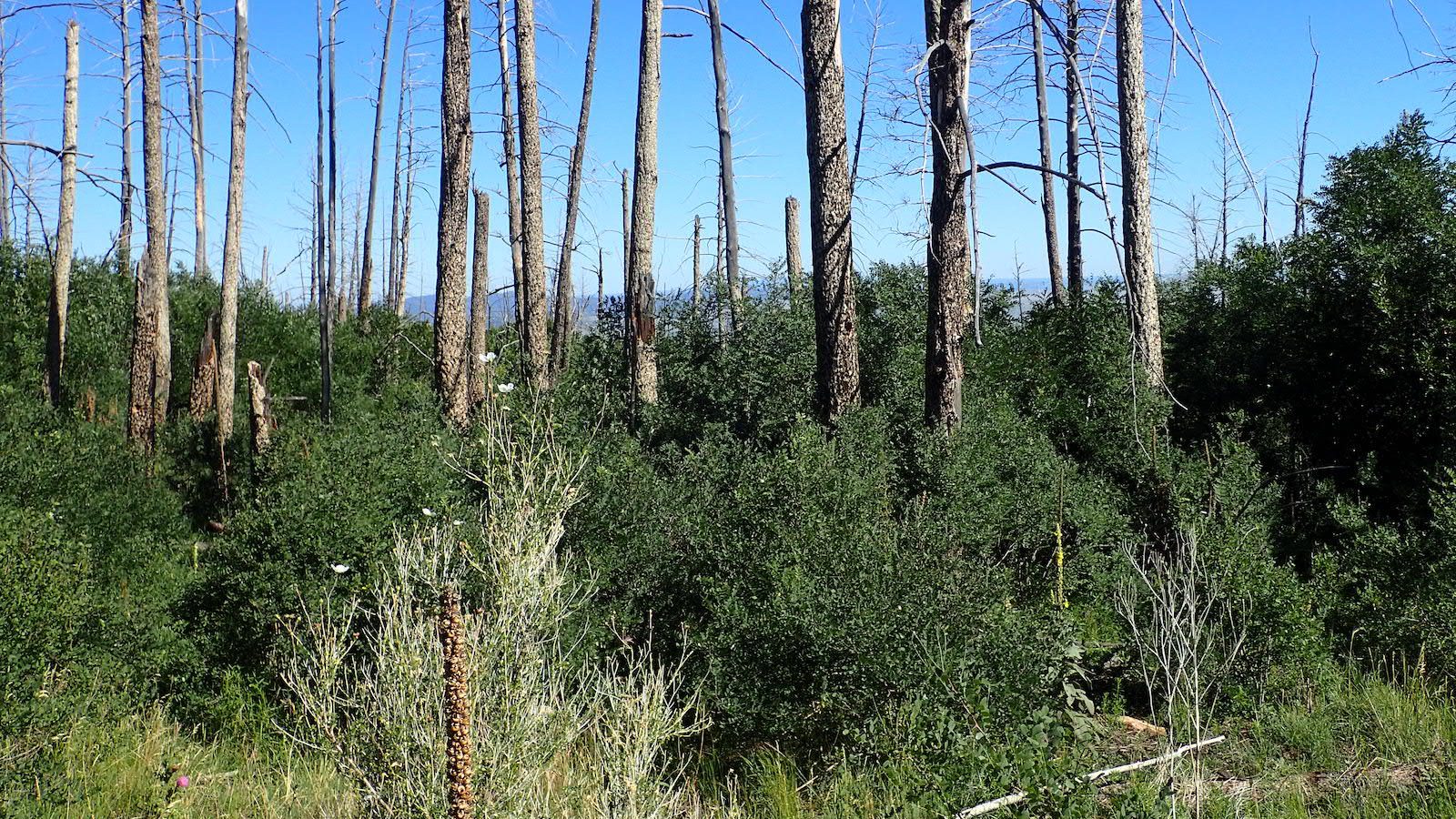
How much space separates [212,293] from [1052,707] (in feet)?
66.8

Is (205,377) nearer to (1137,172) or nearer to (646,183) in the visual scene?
(646,183)

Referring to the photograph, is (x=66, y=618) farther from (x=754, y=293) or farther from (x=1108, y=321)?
(x=1108, y=321)

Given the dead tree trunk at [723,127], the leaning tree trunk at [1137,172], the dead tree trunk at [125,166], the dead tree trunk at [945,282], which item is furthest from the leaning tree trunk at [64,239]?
the leaning tree trunk at [1137,172]

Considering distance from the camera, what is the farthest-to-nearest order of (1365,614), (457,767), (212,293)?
(212,293) → (1365,614) → (457,767)

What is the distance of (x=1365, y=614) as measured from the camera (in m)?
6.76

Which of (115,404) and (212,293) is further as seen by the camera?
(212,293)

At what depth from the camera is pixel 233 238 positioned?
14000mm

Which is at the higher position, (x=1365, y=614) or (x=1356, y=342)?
(x=1356, y=342)

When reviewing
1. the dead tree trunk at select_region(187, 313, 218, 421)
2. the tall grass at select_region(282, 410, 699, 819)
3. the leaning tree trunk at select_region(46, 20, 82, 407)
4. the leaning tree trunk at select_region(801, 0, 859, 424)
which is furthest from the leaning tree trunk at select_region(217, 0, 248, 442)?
the tall grass at select_region(282, 410, 699, 819)

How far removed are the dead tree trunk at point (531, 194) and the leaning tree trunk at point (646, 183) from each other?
1303mm

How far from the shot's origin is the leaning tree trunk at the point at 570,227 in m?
14.2

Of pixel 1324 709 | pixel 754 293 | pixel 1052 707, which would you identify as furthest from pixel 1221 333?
pixel 1052 707

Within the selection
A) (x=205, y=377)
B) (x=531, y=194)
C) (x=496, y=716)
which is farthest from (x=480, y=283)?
(x=496, y=716)

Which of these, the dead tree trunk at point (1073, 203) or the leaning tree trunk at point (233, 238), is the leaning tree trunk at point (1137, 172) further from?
the leaning tree trunk at point (233, 238)
